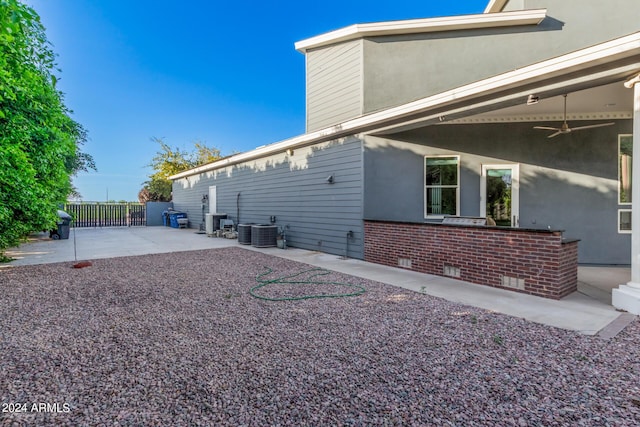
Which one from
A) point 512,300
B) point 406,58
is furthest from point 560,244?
point 406,58

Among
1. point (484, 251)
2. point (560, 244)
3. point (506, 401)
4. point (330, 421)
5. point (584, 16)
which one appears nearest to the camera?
point (330, 421)

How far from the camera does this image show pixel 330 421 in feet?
6.02

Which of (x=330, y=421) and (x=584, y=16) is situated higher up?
(x=584, y=16)

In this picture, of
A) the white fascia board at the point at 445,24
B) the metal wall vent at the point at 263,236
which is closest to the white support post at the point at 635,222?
the white fascia board at the point at 445,24

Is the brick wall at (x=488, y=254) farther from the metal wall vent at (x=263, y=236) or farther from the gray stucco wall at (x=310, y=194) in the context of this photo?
the metal wall vent at (x=263, y=236)

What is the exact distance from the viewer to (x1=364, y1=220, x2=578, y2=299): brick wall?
4270 millimetres

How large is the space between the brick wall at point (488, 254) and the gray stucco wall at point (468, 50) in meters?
3.79

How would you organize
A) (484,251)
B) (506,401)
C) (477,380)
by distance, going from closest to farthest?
(506,401) < (477,380) < (484,251)

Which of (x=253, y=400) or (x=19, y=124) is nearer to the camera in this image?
(x=253, y=400)

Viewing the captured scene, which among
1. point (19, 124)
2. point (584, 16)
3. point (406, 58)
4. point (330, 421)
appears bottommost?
point (330, 421)

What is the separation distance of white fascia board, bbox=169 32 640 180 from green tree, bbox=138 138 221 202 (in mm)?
19896

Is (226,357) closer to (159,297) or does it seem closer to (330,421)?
(330,421)

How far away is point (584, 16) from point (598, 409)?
357 inches

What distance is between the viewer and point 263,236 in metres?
9.27
